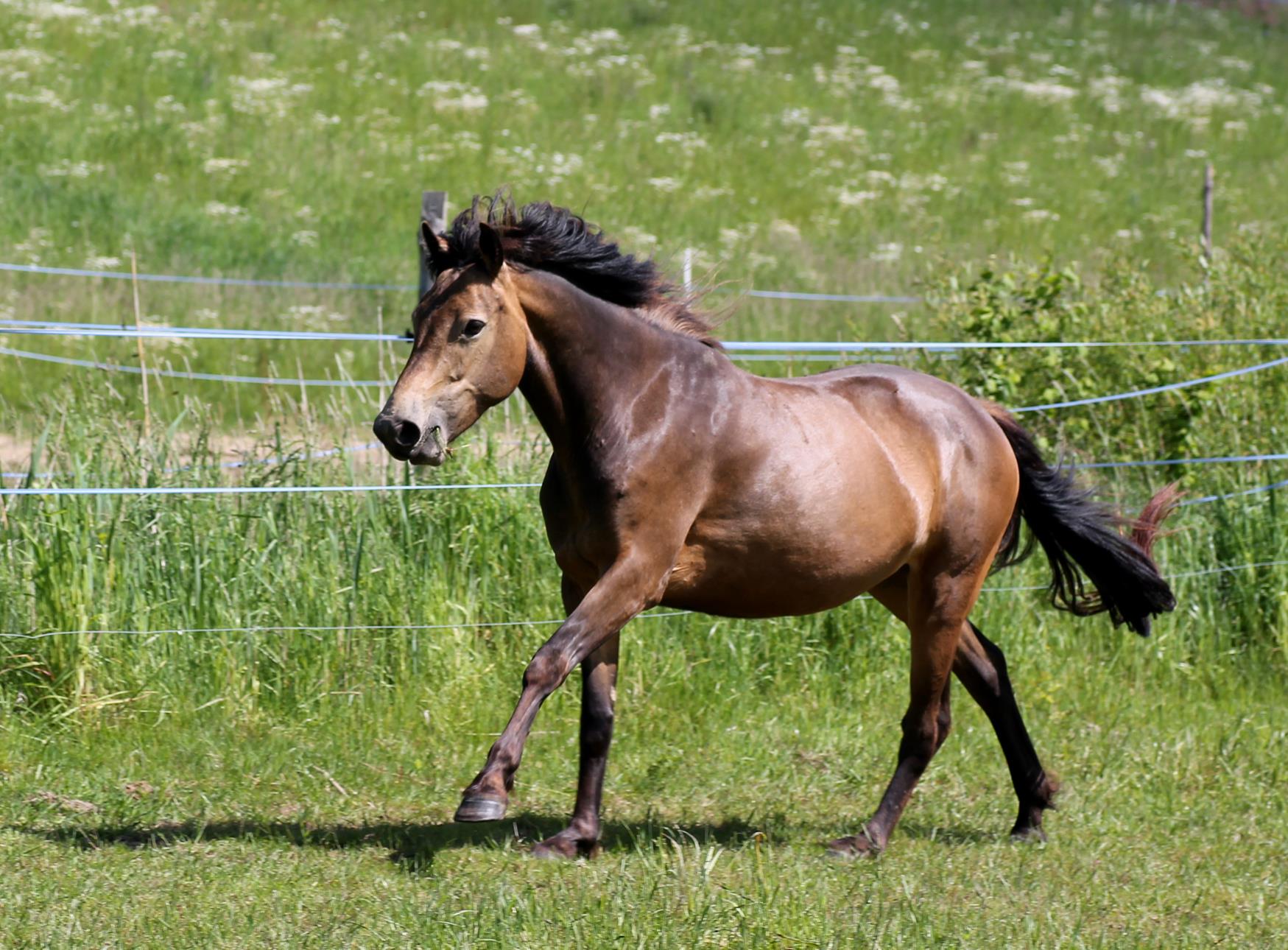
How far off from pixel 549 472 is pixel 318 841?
5.01 feet

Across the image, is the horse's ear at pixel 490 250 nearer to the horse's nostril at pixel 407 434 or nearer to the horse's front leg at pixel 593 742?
the horse's nostril at pixel 407 434

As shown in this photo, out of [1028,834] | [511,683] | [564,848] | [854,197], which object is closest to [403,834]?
[564,848]

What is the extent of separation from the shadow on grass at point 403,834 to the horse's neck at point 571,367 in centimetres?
139

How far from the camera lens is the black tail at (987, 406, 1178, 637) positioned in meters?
6.07

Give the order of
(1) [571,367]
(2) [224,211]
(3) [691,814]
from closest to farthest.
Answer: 1. (1) [571,367]
2. (3) [691,814]
3. (2) [224,211]

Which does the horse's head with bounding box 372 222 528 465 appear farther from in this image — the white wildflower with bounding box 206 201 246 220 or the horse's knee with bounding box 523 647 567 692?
the white wildflower with bounding box 206 201 246 220

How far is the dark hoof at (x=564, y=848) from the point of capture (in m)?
4.91

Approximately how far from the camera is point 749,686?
22.8 feet

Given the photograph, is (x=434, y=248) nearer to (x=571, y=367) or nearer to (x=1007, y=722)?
(x=571, y=367)

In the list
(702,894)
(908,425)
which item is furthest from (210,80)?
(702,894)

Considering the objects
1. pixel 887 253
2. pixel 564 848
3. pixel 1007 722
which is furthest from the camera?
pixel 887 253

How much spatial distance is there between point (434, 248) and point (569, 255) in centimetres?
51

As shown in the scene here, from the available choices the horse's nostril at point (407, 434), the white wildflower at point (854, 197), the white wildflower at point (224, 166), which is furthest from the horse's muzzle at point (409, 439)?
the white wildflower at point (854, 197)

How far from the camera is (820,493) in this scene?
200 inches
